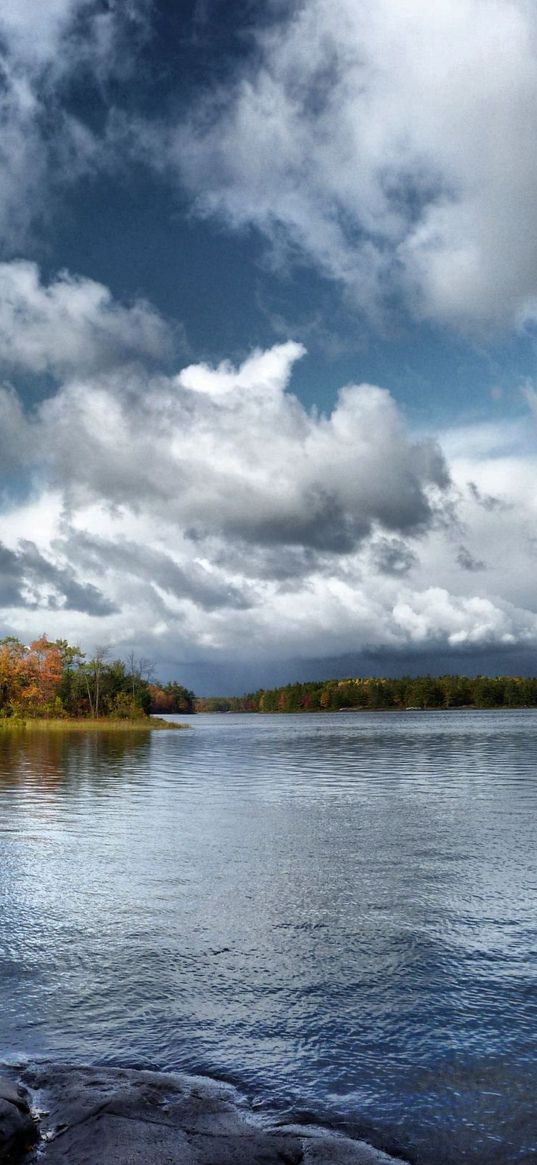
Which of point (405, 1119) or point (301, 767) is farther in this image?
point (301, 767)

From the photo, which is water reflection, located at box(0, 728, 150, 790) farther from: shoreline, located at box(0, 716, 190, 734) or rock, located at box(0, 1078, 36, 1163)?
shoreline, located at box(0, 716, 190, 734)

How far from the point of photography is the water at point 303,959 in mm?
9273

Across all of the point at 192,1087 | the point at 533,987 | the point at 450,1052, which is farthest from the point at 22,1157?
the point at 533,987

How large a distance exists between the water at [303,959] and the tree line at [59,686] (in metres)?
122

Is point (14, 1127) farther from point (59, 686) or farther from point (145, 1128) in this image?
point (59, 686)

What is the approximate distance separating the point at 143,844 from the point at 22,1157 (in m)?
18.7

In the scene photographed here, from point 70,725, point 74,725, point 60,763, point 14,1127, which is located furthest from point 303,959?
point 74,725

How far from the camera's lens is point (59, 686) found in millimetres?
170500

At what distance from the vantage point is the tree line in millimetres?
149125

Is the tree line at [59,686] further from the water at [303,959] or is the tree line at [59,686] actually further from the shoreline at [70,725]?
the water at [303,959]

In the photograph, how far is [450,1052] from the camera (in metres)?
10.2

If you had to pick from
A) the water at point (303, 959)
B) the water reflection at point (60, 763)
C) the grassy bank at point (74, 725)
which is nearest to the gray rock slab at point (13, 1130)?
the water at point (303, 959)

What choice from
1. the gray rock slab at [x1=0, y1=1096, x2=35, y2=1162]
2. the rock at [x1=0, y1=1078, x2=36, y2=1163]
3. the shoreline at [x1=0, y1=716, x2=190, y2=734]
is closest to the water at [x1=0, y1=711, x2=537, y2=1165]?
the rock at [x1=0, y1=1078, x2=36, y2=1163]

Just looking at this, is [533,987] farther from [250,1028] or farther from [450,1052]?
[250,1028]
